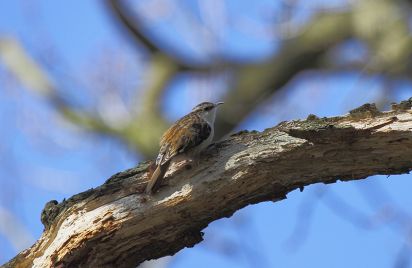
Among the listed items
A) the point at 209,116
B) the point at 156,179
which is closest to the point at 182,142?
the point at 156,179

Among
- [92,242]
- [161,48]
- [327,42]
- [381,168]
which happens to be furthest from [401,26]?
[92,242]

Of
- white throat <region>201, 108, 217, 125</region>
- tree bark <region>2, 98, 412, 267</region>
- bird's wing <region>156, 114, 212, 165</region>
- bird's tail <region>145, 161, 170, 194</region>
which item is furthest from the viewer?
white throat <region>201, 108, 217, 125</region>

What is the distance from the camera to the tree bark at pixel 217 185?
4262mm

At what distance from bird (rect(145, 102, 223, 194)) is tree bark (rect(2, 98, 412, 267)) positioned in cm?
7

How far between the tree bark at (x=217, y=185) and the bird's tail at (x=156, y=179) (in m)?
0.03

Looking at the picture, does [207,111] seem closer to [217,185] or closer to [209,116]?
[209,116]

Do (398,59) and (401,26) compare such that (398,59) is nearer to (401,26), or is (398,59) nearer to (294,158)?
(401,26)

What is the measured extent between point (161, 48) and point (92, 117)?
132cm

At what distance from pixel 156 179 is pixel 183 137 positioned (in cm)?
74

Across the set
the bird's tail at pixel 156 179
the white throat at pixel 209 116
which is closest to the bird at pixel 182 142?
the bird's tail at pixel 156 179

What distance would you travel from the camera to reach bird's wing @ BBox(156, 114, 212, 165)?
16.0 feet

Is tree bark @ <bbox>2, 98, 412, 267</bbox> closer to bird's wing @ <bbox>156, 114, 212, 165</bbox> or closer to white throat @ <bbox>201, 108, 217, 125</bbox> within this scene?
bird's wing @ <bbox>156, 114, 212, 165</bbox>

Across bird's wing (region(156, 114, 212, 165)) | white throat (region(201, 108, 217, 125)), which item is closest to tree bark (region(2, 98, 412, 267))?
bird's wing (region(156, 114, 212, 165))

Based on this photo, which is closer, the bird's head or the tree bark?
the tree bark
